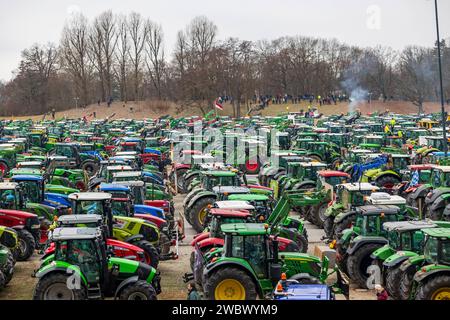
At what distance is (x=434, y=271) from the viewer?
1441 centimetres

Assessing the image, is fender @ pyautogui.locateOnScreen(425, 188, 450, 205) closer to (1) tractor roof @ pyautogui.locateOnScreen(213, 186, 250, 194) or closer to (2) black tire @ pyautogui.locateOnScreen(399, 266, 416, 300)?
(1) tractor roof @ pyautogui.locateOnScreen(213, 186, 250, 194)

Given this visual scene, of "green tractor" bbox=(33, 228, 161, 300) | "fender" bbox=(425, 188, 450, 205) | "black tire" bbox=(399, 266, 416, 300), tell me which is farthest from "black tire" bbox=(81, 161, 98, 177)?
"black tire" bbox=(399, 266, 416, 300)

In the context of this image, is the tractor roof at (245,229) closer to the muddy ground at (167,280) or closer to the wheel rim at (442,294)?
the muddy ground at (167,280)

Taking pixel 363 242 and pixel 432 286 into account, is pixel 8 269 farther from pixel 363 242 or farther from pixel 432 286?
pixel 432 286

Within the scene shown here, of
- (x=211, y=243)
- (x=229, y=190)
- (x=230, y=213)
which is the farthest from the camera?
(x=229, y=190)

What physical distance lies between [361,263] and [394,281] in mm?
2036

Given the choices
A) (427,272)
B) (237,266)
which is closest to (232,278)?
(237,266)

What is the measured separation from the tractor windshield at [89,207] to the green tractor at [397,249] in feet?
22.7

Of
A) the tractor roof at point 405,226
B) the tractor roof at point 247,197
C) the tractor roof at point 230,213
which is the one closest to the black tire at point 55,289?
the tractor roof at point 230,213

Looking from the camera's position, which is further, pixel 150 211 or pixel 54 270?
pixel 150 211

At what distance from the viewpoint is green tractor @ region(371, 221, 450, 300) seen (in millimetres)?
15781

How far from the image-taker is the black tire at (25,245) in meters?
20.6

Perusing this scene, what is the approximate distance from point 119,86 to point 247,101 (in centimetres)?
3016
